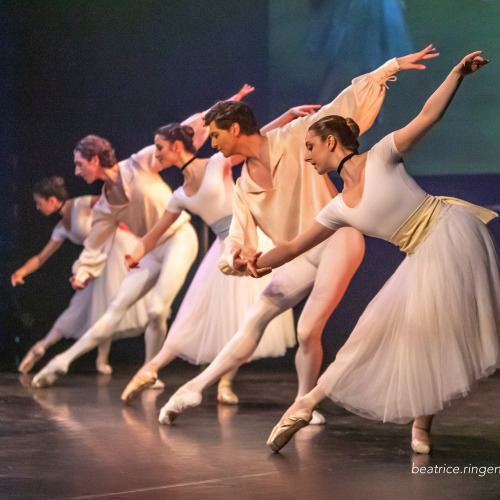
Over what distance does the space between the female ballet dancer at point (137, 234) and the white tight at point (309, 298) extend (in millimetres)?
1745

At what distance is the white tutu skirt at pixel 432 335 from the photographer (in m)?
3.21

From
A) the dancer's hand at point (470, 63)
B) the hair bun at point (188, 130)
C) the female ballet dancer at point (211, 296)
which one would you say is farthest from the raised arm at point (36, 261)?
the dancer's hand at point (470, 63)

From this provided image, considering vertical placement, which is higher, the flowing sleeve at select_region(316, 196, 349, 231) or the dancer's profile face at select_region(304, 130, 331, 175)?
the dancer's profile face at select_region(304, 130, 331, 175)

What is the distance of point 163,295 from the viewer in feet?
19.2

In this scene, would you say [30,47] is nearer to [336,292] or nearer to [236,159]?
[236,159]

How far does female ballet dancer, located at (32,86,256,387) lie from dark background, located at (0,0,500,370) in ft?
2.53

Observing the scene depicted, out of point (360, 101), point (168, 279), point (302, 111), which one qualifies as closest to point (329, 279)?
point (360, 101)

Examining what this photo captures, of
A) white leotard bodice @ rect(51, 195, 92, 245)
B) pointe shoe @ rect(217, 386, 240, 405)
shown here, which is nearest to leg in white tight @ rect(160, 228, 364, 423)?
pointe shoe @ rect(217, 386, 240, 405)

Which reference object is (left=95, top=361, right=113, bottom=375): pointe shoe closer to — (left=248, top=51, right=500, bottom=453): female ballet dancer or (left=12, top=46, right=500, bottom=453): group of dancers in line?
(left=12, top=46, right=500, bottom=453): group of dancers in line

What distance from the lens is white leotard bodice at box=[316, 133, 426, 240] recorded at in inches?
130

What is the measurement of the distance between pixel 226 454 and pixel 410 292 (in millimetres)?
970

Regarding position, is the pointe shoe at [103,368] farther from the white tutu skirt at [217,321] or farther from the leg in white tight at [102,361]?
the white tutu skirt at [217,321]

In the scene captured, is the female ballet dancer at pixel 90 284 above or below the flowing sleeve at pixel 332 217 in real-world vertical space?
below

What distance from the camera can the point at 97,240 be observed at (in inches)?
253
